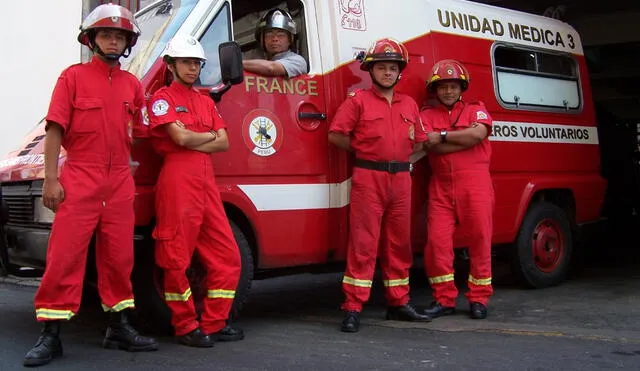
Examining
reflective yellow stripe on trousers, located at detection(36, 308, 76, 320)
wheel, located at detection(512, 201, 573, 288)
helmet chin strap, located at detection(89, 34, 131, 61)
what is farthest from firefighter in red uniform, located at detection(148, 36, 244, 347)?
wheel, located at detection(512, 201, 573, 288)

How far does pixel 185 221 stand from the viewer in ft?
14.5

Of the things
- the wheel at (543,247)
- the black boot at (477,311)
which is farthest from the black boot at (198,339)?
the wheel at (543,247)

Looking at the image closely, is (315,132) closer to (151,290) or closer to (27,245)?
(151,290)

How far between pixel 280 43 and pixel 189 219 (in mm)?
1505

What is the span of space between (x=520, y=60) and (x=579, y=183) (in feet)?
4.30

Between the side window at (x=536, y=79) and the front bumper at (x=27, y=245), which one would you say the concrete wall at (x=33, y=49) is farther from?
the side window at (x=536, y=79)

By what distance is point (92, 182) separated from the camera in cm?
414

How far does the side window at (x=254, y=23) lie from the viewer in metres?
5.39

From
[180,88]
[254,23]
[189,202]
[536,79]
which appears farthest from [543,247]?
[180,88]

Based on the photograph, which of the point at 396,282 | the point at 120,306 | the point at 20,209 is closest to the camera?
the point at 120,306

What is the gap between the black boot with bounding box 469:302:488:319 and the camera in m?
5.63

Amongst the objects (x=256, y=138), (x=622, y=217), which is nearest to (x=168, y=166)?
(x=256, y=138)

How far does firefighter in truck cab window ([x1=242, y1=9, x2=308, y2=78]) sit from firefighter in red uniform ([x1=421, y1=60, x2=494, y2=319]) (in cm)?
112

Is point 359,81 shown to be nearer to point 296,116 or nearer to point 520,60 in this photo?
point 296,116
